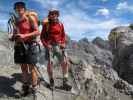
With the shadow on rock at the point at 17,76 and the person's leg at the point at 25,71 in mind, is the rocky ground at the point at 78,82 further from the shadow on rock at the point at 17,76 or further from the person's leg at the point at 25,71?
the person's leg at the point at 25,71

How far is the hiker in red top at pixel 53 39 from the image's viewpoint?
1455 cm

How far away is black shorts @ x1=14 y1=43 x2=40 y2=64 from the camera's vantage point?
42.9 feet

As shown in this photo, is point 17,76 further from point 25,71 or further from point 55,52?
point 25,71

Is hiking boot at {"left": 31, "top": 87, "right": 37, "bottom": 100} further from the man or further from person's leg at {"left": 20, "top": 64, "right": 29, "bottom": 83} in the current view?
person's leg at {"left": 20, "top": 64, "right": 29, "bottom": 83}

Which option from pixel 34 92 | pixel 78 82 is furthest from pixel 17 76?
pixel 78 82

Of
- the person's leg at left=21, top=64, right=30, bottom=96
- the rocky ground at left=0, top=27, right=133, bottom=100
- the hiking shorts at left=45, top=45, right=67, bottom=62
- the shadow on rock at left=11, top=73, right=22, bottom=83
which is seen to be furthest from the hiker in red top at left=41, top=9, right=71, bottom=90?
the shadow on rock at left=11, top=73, right=22, bottom=83

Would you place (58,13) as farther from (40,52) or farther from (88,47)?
(88,47)

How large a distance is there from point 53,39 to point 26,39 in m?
1.99

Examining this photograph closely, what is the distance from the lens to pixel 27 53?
1312 cm

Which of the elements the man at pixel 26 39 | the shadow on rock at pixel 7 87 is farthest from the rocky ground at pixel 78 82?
the man at pixel 26 39

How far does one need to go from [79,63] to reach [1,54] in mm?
3954

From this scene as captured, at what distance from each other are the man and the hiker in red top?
4.94 feet

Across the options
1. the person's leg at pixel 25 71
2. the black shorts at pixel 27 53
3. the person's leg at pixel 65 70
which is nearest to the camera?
the black shorts at pixel 27 53

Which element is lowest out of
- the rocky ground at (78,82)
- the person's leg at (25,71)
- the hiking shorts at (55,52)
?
the rocky ground at (78,82)
